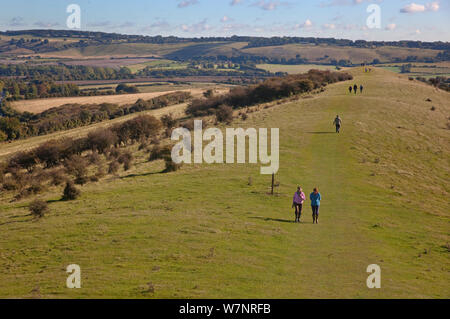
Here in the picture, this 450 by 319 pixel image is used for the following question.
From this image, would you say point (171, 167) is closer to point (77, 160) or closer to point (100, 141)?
point (77, 160)

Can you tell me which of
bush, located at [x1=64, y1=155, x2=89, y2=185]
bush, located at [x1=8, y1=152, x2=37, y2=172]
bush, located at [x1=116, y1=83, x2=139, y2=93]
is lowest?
bush, located at [x1=8, y1=152, x2=37, y2=172]

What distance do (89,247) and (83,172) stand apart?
18581 millimetres

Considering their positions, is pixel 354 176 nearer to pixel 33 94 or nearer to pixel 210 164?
pixel 210 164

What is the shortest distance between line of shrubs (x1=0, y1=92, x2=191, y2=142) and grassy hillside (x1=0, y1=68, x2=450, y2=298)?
64.9 meters

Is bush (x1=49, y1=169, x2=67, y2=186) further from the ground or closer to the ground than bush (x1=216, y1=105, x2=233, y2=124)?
closer to the ground

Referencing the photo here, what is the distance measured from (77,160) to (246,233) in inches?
1073

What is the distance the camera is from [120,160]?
1513 inches

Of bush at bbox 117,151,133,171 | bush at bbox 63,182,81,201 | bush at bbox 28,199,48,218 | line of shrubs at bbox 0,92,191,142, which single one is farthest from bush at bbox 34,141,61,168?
line of shrubs at bbox 0,92,191,142

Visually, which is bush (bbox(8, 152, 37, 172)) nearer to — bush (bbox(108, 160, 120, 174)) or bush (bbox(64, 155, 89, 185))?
bush (bbox(64, 155, 89, 185))

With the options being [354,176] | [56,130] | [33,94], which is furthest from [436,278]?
[33,94]

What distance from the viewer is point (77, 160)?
4059cm

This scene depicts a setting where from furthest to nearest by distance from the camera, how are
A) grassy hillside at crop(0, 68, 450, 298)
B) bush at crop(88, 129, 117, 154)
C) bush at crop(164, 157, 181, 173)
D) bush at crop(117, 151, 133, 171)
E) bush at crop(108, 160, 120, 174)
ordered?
1. bush at crop(88, 129, 117, 154)
2. bush at crop(117, 151, 133, 171)
3. bush at crop(108, 160, 120, 174)
4. bush at crop(164, 157, 181, 173)
5. grassy hillside at crop(0, 68, 450, 298)

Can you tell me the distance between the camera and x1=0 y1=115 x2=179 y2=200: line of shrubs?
33.8 m

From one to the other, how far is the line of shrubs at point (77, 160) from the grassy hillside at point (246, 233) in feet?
6.68
